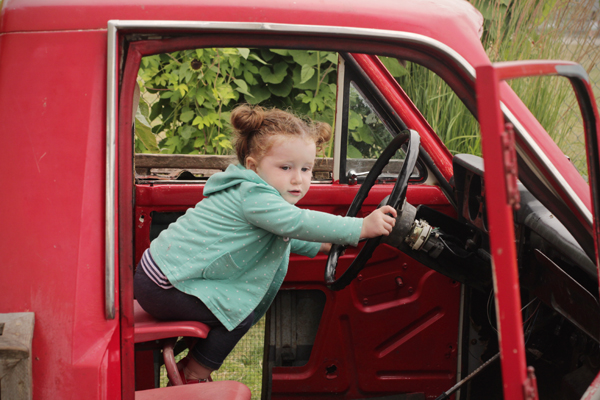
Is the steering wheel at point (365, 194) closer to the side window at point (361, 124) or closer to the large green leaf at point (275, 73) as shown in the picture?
the side window at point (361, 124)

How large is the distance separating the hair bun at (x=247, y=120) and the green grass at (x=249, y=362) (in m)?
0.81

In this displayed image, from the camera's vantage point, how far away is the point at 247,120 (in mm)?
1742

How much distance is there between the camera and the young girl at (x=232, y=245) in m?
1.57

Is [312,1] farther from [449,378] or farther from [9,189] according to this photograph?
[449,378]

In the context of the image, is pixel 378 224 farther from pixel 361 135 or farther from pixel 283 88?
pixel 283 88

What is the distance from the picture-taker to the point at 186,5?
107 cm

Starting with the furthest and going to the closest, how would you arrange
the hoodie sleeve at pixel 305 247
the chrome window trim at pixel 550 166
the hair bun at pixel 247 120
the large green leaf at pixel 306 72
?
the large green leaf at pixel 306 72 → the hoodie sleeve at pixel 305 247 → the hair bun at pixel 247 120 → the chrome window trim at pixel 550 166

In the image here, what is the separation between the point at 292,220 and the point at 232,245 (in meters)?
0.21

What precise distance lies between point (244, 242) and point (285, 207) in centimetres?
17

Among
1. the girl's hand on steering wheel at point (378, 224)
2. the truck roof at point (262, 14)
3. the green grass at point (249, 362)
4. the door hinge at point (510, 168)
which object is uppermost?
the truck roof at point (262, 14)

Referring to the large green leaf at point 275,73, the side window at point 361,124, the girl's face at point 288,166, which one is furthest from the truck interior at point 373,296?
the large green leaf at point 275,73

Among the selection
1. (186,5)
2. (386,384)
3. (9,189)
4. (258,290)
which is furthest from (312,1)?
(386,384)

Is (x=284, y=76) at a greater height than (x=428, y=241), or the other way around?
(x=284, y=76)

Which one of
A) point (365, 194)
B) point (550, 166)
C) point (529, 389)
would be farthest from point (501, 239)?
point (365, 194)
